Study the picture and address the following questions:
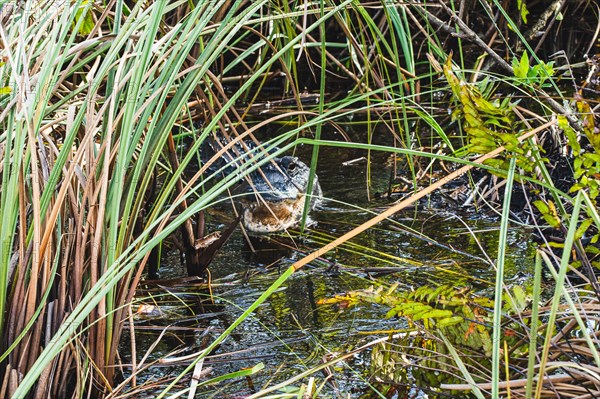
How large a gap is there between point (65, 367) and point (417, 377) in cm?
90

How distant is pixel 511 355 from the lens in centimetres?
186

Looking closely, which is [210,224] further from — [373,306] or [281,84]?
[281,84]

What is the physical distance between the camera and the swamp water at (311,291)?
2172mm

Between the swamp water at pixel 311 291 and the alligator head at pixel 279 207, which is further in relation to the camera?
the alligator head at pixel 279 207

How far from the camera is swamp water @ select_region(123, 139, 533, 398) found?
85.5 inches

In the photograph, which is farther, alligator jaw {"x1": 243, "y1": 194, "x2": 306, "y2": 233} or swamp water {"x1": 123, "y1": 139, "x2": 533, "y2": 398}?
alligator jaw {"x1": 243, "y1": 194, "x2": 306, "y2": 233}

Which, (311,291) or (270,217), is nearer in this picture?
(311,291)

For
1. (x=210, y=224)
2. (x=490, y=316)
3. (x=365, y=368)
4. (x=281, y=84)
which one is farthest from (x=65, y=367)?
(x=281, y=84)

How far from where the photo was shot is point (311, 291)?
9.11 ft

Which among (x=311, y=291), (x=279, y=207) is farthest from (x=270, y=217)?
(x=311, y=291)

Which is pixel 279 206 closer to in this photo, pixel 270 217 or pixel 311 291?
pixel 270 217

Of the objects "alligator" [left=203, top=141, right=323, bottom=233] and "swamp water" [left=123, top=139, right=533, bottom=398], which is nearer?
Result: "swamp water" [left=123, top=139, right=533, bottom=398]

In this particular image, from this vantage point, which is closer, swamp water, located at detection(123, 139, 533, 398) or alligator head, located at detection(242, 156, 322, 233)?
swamp water, located at detection(123, 139, 533, 398)

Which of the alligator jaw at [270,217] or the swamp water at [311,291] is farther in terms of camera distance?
the alligator jaw at [270,217]
